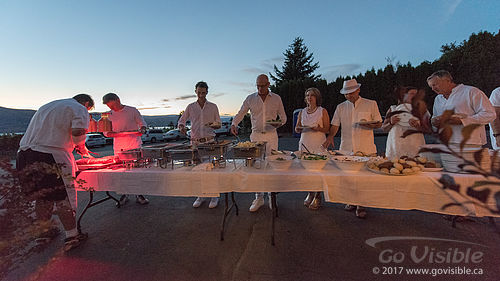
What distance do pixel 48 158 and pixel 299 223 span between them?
2.90 meters

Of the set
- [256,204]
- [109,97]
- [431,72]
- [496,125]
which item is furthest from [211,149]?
[431,72]

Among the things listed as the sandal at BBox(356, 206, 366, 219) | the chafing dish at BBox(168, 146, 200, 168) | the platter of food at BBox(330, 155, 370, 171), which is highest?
the chafing dish at BBox(168, 146, 200, 168)

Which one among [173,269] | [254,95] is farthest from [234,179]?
[254,95]

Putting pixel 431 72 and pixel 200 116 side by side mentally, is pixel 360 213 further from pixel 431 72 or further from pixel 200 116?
pixel 431 72

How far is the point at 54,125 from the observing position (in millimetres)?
2170

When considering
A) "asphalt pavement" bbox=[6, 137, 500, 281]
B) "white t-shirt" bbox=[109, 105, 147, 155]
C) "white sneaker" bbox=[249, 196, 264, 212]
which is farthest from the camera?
"white t-shirt" bbox=[109, 105, 147, 155]

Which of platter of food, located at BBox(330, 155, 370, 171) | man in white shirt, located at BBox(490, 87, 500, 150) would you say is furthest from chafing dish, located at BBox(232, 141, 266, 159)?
man in white shirt, located at BBox(490, 87, 500, 150)

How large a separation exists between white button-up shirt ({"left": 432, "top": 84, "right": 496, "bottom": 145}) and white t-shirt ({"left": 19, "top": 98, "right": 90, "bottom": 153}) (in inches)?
144

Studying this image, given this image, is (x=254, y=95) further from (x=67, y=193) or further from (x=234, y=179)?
(x=67, y=193)

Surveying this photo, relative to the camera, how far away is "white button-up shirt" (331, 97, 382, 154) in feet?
9.60

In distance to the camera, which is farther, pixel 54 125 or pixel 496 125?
pixel 496 125

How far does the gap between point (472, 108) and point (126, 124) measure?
14.3ft

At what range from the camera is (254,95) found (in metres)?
3.41

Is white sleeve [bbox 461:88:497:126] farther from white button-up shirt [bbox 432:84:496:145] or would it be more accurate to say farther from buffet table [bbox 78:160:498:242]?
buffet table [bbox 78:160:498:242]
